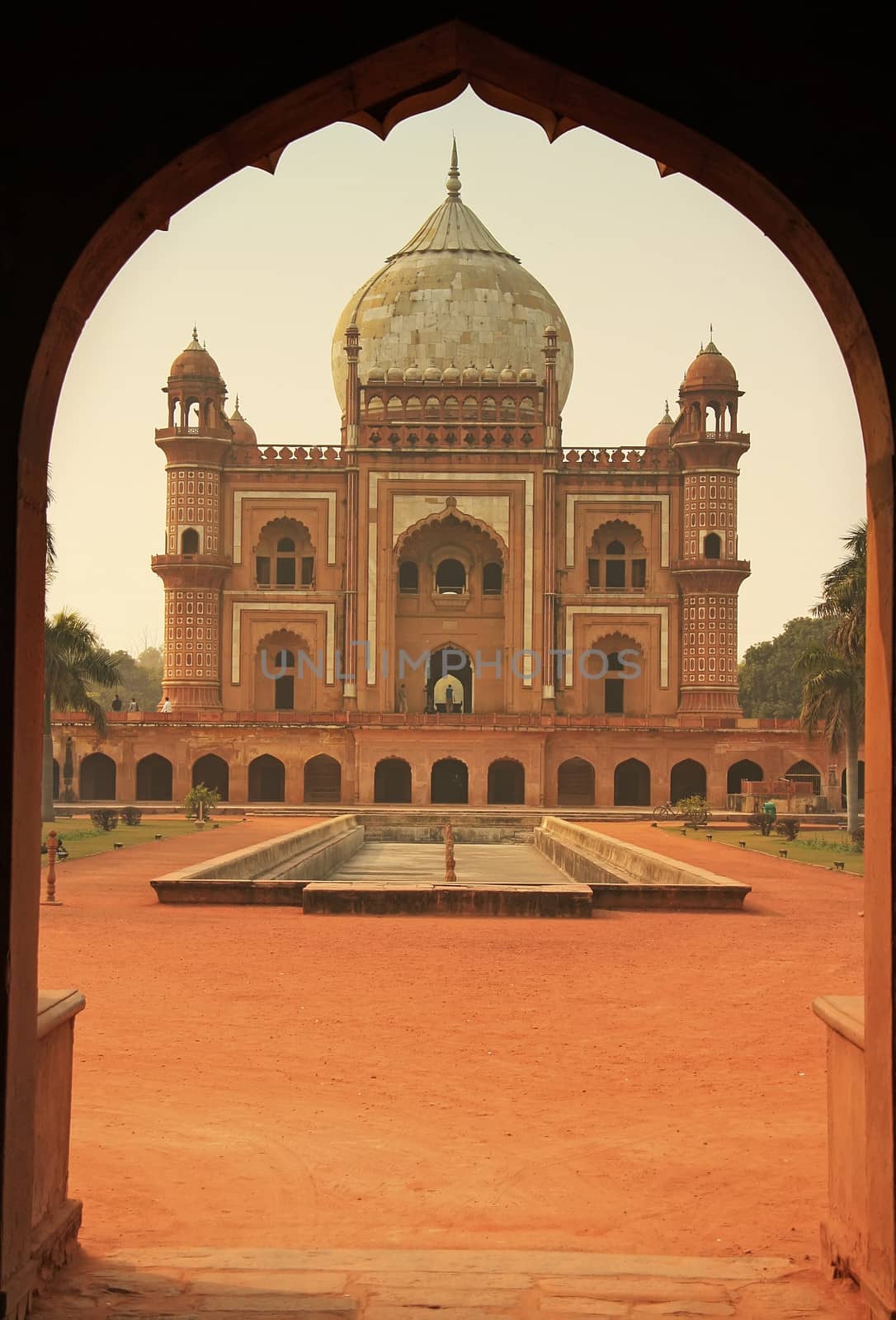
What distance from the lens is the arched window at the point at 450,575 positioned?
1555 inches

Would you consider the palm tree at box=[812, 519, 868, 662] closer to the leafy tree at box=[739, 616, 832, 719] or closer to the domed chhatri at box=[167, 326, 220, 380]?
the domed chhatri at box=[167, 326, 220, 380]

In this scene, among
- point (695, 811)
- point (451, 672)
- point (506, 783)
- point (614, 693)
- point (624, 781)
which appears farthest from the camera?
point (451, 672)

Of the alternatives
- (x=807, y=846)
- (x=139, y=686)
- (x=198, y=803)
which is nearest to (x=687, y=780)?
(x=807, y=846)

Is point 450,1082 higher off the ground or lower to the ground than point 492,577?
lower

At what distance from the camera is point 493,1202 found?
483cm

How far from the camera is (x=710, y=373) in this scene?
3772 centimetres

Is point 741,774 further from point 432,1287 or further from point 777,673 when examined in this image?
point 432,1287

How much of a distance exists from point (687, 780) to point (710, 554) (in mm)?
5840

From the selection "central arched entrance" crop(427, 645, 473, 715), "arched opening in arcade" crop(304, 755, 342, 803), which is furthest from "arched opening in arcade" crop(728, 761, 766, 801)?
"arched opening in arcade" crop(304, 755, 342, 803)

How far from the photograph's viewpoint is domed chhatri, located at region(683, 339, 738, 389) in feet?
124

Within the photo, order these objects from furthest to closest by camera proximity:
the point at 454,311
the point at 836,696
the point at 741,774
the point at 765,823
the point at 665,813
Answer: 1. the point at 454,311
2. the point at 741,774
3. the point at 665,813
4. the point at 765,823
5. the point at 836,696

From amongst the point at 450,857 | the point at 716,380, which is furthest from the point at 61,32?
the point at 716,380

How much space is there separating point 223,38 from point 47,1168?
115 inches

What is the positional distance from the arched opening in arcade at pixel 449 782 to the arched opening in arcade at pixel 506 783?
687 millimetres
